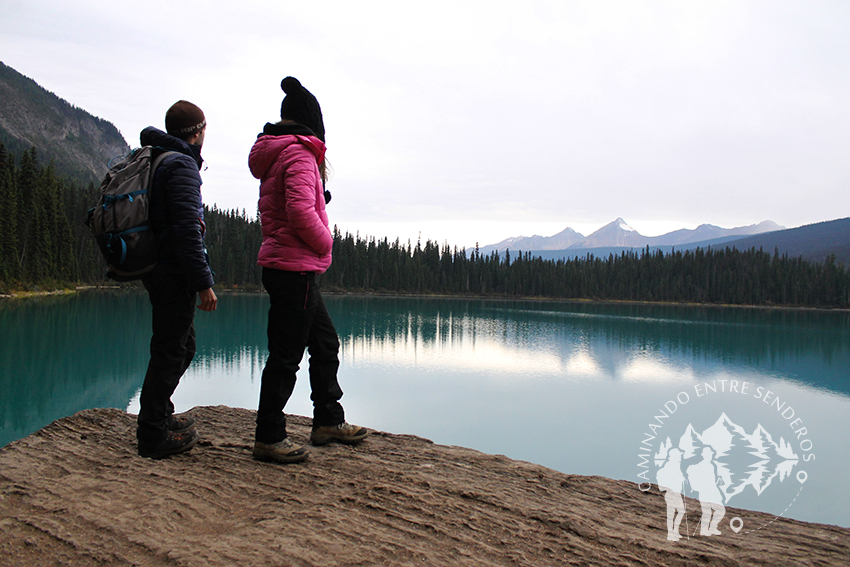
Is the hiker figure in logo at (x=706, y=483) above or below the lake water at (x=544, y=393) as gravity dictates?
above

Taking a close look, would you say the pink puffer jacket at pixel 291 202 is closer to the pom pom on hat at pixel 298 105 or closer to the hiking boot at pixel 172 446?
the pom pom on hat at pixel 298 105

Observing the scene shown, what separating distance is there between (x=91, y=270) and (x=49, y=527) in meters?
75.0

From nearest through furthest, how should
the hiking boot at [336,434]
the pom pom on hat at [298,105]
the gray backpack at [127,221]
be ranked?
the gray backpack at [127,221], the pom pom on hat at [298,105], the hiking boot at [336,434]

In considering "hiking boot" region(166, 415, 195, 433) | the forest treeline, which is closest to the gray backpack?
"hiking boot" region(166, 415, 195, 433)

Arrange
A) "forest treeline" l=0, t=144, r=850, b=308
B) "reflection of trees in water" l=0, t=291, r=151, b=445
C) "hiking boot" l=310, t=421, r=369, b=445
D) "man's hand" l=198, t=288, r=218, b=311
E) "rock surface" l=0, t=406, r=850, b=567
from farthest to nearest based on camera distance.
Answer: "forest treeline" l=0, t=144, r=850, b=308 → "reflection of trees in water" l=0, t=291, r=151, b=445 → "hiking boot" l=310, t=421, r=369, b=445 → "man's hand" l=198, t=288, r=218, b=311 → "rock surface" l=0, t=406, r=850, b=567

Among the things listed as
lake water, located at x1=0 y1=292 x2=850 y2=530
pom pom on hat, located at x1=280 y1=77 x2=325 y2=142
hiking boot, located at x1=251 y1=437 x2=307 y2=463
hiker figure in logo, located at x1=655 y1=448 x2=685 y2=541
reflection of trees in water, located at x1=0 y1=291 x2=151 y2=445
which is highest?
pom pom on hat, located at x1=280 y1=77 x2=325 y2=142

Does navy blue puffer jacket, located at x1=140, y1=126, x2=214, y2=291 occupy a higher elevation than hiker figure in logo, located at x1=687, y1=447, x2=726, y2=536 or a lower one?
higher

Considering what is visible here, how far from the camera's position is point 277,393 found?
3383 millimetres

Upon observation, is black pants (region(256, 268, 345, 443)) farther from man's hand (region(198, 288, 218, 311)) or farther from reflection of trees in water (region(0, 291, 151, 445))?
reflection of trees in water (region(0, 291, 151, 445))

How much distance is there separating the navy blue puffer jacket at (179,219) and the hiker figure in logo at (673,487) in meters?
3.50

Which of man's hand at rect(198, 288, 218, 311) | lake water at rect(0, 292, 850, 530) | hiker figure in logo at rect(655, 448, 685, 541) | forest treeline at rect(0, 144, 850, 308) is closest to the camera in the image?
hiker figure in logo at rect(655, 448, 685, 541)
